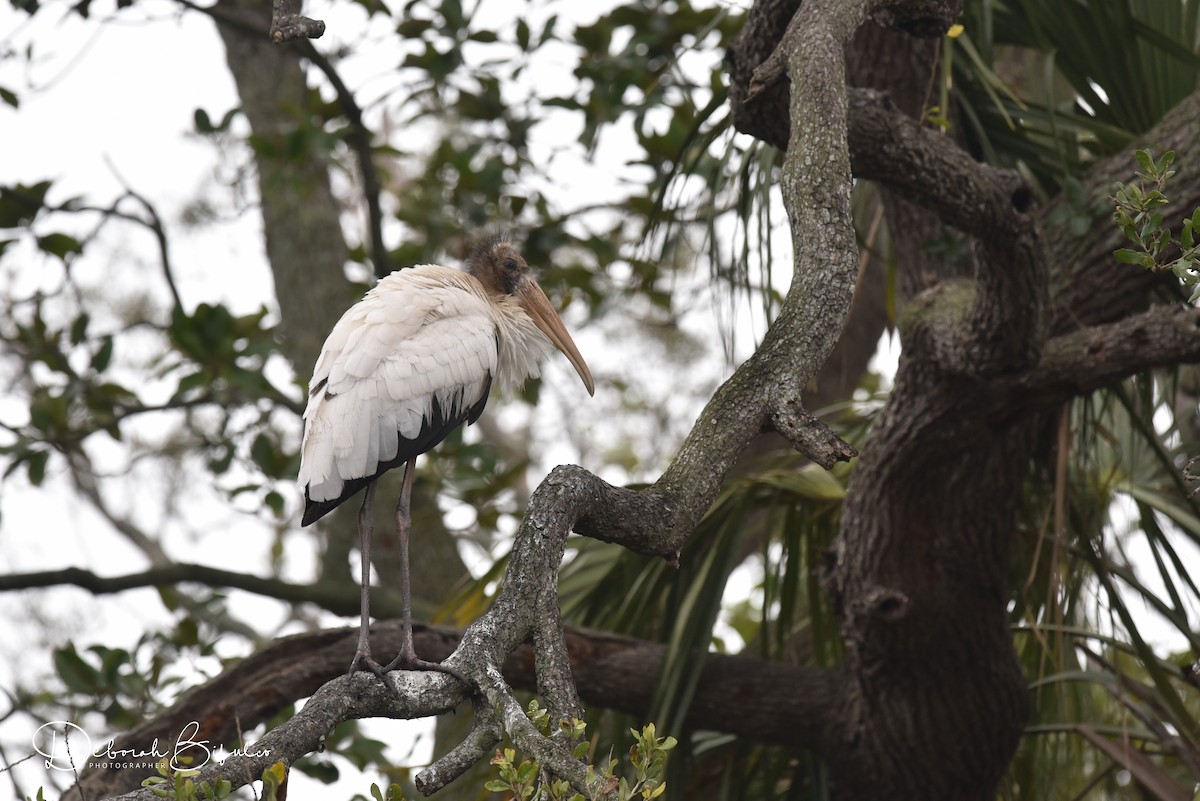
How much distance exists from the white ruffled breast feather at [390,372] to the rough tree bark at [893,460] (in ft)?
1.79

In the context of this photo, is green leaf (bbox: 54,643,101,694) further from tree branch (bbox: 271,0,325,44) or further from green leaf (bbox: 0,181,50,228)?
tree branch (bbox: 271,0,325,44)

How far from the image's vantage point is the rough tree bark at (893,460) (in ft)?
5.71

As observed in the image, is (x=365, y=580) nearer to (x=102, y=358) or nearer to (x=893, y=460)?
(x=893, y=460)

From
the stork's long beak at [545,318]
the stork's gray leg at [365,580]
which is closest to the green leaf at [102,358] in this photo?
the stork's long beak at [545,318]

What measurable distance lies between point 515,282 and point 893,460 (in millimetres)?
1173

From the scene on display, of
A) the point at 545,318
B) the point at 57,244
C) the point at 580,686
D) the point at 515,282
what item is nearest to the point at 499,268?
the point at 515,282

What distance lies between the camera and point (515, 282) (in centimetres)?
374

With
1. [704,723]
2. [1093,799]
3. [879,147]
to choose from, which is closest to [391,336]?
[879,147]

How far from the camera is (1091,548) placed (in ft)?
11.6

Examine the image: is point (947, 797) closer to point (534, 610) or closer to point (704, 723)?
point (704, 723)

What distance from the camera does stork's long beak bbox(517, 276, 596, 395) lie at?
139 inches

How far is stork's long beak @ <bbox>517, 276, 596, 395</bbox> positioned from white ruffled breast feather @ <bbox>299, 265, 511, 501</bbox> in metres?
0.34

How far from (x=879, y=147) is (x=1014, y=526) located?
53.9 inches

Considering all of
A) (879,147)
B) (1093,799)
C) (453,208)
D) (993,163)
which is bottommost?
(1093,799)
